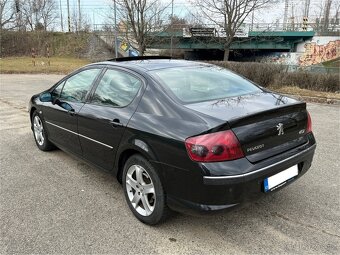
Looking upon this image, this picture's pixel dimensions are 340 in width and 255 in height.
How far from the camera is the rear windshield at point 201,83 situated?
3.26 metres

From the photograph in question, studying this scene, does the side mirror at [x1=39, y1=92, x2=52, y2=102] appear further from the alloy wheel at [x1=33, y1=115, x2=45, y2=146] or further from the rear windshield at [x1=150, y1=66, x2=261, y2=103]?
the rear windshield at [x1=150, y1=66, x2=261, y2=103]

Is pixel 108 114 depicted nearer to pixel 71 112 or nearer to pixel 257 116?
pixel 71 112

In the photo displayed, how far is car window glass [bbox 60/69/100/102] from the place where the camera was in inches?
159

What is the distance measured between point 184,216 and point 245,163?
1010 millimetres

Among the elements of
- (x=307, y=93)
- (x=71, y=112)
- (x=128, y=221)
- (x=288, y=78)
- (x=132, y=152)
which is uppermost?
(x=71, y=112)

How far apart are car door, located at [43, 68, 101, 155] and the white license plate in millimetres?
2311

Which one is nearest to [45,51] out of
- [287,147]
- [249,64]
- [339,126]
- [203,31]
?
[203,31]

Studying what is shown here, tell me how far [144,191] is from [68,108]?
1.68 m

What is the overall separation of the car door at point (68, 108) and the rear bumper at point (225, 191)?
1808 millimetres

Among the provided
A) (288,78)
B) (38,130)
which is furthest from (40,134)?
(288,78)

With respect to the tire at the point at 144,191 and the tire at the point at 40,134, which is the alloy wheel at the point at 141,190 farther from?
the tire at the point at 40,134

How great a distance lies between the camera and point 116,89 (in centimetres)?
360

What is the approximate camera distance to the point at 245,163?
2662 millimetres

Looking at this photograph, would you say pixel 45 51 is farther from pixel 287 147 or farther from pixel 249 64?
pixel 287 147
